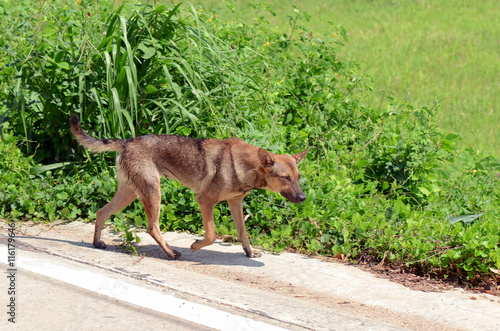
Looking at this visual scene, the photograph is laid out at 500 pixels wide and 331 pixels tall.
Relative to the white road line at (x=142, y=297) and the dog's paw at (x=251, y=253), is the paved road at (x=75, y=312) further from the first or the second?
the dog's paw at (x=251, y=253)

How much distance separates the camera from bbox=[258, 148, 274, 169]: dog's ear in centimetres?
529

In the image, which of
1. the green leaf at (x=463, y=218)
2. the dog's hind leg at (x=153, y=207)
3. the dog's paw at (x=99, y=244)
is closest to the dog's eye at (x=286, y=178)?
the dog's hind leg at (x=153, y=207)

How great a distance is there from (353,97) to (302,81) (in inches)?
36.8

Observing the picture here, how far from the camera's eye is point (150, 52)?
6734mm

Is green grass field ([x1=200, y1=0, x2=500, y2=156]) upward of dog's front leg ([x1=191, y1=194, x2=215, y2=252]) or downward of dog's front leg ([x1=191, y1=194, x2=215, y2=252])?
upward

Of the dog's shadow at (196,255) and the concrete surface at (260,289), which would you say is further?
the dog's shadow at (196,255)

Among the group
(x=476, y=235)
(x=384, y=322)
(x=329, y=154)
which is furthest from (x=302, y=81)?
(x=384, y=322)

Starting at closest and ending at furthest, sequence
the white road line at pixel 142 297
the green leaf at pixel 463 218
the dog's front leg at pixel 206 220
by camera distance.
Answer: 1. the white road line at pixel 142 297
2. the dog's front leg at pixel 206 220
3. the green leaf at pixel 463 218

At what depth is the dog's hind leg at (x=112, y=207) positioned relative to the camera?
18.4ft

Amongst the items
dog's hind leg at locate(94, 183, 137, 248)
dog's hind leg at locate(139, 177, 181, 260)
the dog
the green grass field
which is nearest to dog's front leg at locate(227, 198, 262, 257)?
the dog

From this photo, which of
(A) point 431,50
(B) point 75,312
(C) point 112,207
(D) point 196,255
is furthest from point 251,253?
(A) point 431,50

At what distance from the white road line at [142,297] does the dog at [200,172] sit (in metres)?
0.78

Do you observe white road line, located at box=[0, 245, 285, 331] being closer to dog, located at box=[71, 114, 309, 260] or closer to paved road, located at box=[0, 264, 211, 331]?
Answer: paved road, located at box=[0, 264, 211, 331]

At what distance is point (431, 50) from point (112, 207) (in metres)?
9.82
